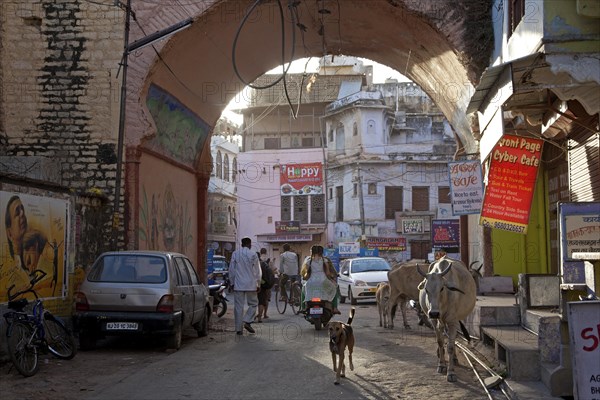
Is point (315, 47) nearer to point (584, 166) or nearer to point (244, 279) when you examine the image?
point (244, 279)

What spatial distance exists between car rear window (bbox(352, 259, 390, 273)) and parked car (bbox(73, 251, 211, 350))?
1473 cm

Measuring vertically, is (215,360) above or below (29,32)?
below

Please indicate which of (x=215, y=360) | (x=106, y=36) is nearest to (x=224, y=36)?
(x=106, y=36)

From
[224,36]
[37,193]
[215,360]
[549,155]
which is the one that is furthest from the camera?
[224,36]

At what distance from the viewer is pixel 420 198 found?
49.8 metres

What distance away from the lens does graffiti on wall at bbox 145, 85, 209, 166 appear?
16812mm

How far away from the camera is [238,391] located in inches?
325

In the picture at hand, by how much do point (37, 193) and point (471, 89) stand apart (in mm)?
8881

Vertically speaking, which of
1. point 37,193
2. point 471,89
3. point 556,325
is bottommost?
point 556,325

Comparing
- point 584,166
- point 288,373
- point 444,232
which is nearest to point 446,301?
point 288,373

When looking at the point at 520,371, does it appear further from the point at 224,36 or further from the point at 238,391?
the point at 224,36

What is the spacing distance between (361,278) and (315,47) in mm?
8773

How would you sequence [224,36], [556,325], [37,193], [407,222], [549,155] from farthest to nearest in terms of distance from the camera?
[407,222]
[224,36]
[549,155]
[37,193]
[556,325]

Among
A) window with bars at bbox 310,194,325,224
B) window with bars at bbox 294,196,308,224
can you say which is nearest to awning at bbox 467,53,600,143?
window with bars at bbox 310,194,325,224
